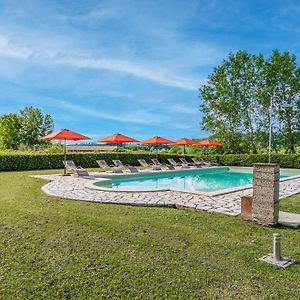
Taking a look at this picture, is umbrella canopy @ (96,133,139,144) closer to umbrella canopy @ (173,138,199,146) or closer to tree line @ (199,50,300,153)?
umbrella canopy @ (173,138,199,146)

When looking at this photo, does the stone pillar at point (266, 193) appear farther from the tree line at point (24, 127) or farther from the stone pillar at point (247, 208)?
the tree line at point (24, 127)

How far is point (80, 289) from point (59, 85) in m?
23.2

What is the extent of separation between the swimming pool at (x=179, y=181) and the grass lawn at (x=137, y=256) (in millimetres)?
6243

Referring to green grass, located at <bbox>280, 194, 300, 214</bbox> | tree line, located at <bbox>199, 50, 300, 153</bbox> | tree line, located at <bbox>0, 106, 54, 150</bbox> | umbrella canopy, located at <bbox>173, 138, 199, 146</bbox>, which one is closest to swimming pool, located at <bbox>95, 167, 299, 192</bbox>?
umbrella canopy, located at <bbox>173, 138, 199, 146</bbox>

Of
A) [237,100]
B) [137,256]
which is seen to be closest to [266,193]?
[137,256]

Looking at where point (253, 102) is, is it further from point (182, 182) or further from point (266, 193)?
point (266, 193)

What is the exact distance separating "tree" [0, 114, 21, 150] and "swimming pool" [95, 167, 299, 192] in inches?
1990

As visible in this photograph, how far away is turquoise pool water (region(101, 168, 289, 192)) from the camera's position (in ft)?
46.9

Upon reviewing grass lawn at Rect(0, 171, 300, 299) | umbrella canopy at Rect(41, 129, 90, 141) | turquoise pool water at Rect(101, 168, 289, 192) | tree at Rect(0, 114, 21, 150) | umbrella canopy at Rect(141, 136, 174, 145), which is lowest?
grass lawn at Rect(0, 171, 300, 299)

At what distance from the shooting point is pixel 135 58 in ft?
62.6

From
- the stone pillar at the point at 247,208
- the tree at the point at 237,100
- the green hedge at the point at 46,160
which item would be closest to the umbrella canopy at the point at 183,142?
the green hedge at the point at 46,160

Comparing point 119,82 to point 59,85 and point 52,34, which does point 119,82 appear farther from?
point 52,34

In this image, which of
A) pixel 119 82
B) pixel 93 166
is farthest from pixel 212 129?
pixel 93 166

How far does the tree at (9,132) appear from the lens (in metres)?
A: 61.4
